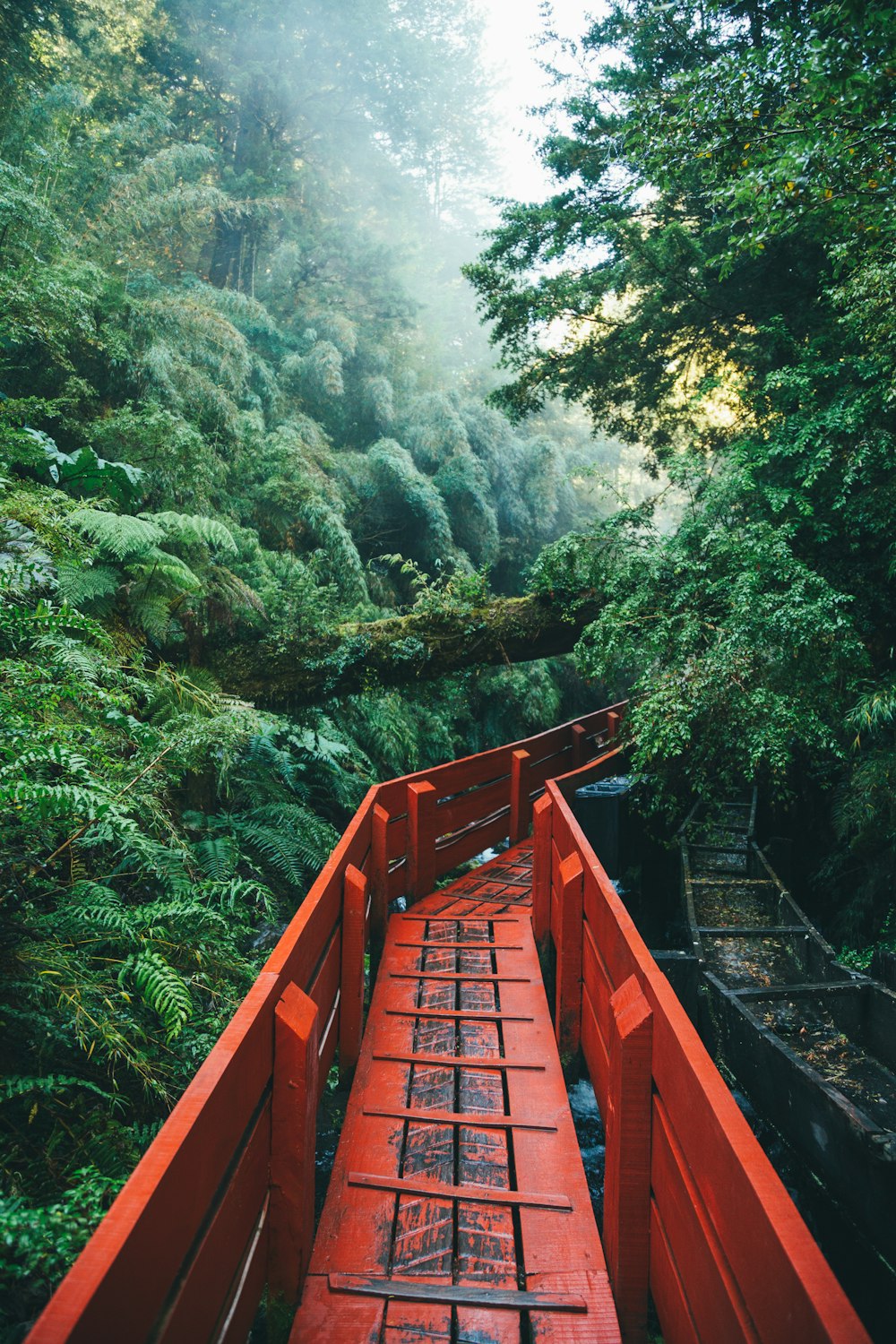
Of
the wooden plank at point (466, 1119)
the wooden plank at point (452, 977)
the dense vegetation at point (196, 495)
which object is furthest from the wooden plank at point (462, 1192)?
the wooden plank at point (452, 977)

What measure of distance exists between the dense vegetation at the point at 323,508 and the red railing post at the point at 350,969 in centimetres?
66

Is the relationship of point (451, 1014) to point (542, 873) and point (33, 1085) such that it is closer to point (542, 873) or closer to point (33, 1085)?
point (542, 873)

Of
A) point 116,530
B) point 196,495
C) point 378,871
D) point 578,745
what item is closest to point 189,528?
point 116,530

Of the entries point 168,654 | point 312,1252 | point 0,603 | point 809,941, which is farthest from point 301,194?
point 312,1252

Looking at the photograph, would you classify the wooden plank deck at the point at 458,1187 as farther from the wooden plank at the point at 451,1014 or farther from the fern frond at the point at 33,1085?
the fern frond at the point at 33,1085

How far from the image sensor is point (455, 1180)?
2584 millimetres

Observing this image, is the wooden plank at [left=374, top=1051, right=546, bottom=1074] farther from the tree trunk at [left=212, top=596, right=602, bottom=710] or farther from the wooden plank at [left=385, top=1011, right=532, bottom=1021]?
the tree trunk at [left=212, top=596, right=602, bottom=710]

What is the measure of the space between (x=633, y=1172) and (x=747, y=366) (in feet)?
30.8

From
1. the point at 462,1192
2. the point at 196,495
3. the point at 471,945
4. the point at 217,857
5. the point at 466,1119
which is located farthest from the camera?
the point at 196,495

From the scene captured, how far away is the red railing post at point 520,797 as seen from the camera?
716 centimetres

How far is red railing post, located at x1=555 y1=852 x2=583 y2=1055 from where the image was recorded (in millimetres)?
3480

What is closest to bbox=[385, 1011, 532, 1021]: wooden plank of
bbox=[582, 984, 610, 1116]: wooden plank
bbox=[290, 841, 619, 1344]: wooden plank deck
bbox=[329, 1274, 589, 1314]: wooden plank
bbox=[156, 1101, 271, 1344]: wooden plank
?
bbox=[290, 841, 619, 1344]: wooden plank deck

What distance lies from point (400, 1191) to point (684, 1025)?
1.44 metres

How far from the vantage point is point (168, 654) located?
741cm
